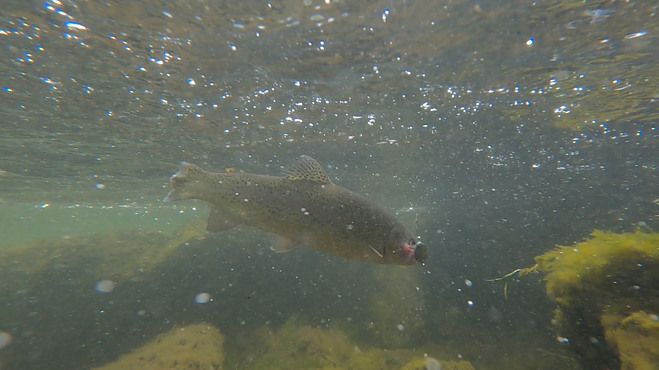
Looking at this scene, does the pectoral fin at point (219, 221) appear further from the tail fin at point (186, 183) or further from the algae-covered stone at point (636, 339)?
the algae-covered stone at point (636, 339)

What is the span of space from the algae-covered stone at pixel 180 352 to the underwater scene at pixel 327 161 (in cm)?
8

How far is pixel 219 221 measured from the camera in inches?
177

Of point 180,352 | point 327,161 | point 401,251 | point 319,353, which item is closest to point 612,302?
point 401,251

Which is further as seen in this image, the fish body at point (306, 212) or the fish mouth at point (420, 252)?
the fish body at point (306, 212)

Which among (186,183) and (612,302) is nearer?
(186,183)

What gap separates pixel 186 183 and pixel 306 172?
1.84 metres

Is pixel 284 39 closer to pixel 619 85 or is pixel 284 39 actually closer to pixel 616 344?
pixel 616 344

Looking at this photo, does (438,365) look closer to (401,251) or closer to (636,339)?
(636,339)

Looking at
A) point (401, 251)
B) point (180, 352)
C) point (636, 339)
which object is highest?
point (401, 251)

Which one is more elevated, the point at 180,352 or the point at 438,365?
the point at 438,365

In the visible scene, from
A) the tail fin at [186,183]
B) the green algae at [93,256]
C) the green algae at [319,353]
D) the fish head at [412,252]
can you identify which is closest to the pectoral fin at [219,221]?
the tail fin at [186,183]

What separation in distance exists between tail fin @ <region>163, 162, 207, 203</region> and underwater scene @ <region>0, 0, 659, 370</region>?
0.07 m

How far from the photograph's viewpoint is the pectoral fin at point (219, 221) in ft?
14.6

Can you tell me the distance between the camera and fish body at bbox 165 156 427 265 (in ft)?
11.8
